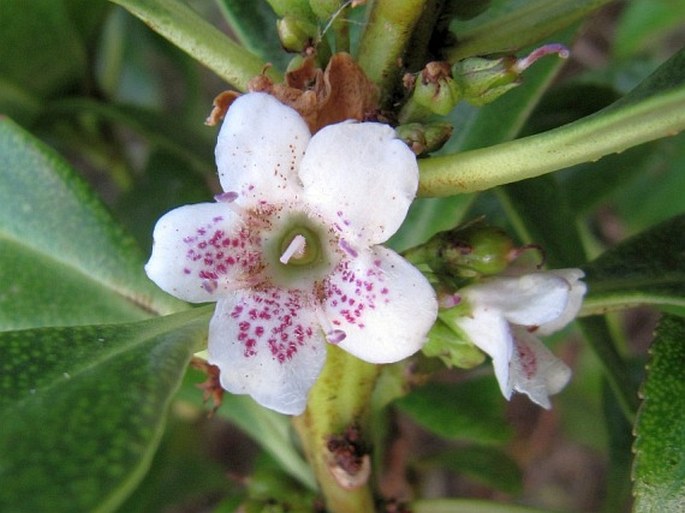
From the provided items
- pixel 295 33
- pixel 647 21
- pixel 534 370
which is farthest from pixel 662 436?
pixel 647 21

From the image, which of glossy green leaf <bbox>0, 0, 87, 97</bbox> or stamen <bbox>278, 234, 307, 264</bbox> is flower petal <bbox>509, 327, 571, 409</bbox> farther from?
glossy green leaf <bbox>0, 0, 87, 97</bbox>

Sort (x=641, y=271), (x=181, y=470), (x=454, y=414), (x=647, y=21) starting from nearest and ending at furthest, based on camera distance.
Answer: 1. (x=641, y=271)
2. (x=454, y=414)
3. (x=181, y=470)
4. (x=647, y=21)

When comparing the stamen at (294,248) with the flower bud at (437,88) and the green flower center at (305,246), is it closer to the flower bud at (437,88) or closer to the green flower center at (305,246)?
the green flower center at (305,246)

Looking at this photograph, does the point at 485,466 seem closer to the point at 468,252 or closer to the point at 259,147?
the point at 468,252

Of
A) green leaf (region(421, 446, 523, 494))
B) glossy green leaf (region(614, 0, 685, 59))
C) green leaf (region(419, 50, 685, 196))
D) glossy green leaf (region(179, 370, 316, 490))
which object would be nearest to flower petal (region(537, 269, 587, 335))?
green leaf (region(419, 50, 685, 196))

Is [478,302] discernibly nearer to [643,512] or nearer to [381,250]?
[381,250]

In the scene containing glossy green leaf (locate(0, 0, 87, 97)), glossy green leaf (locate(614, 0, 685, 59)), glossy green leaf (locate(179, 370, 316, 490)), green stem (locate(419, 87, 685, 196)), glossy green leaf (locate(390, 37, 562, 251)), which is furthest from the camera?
glossy green leaf (locate(614, 0, 685, 59))

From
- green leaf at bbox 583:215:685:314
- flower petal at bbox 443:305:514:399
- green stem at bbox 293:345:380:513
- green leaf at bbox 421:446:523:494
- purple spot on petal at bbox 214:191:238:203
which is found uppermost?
purple spot on petal at bbox 214:191:238:203
